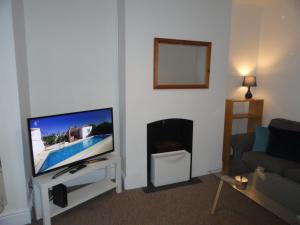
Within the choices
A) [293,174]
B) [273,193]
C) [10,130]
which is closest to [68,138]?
[10,130]

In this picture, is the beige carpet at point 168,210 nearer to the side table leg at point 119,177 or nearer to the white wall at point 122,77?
the side table leg at point 119,177

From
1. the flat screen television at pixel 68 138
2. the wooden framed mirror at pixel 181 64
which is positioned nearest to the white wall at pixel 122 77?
the flat screen television at pixel 68 138

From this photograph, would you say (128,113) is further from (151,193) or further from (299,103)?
(299,103)

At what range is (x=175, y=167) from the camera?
9.43 ft

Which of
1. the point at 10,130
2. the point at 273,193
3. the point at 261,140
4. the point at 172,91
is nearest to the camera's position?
the point at 10,130

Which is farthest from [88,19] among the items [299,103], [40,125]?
[299,103]

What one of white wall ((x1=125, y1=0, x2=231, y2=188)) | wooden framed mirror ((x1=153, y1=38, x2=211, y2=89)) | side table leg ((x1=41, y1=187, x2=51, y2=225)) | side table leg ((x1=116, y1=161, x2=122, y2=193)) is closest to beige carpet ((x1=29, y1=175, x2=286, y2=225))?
side table leg ((x1=116, y1=161, x2=122, y2=193))

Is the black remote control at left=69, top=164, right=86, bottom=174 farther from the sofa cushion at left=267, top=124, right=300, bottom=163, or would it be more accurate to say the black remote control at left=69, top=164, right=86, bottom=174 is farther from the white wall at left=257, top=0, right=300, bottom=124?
the white wall at left=257, top=0, right=300, bottom=124

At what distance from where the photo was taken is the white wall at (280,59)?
3.20 metres

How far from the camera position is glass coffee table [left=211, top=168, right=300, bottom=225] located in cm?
186

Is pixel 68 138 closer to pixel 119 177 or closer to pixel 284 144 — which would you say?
pixel 119 177

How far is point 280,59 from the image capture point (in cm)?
341

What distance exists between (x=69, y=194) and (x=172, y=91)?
1.71 metres

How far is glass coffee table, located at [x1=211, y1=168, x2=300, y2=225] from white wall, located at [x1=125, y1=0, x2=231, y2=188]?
0.89 metres
